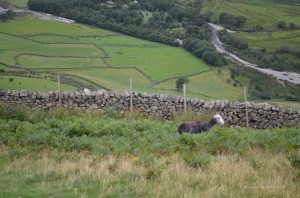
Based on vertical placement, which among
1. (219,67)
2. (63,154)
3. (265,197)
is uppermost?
(265,197)

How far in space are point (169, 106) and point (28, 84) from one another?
9.72 m

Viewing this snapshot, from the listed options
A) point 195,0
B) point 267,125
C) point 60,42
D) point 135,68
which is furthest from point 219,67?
point 195,0

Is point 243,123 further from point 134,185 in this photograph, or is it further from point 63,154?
point 134,185

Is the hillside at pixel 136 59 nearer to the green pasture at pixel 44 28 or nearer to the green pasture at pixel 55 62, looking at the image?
the green pasture at pixel 55 62

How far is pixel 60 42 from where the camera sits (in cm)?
4806

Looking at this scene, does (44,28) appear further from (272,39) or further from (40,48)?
(272,39)

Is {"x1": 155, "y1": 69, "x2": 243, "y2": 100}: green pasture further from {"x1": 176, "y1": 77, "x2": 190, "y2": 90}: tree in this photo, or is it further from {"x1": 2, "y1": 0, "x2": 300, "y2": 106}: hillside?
{"x1": 176, "y1": 77, "x2": 190, "y2": 90}: tree

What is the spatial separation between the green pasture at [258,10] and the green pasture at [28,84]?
197 ft

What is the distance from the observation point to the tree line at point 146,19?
178 feet

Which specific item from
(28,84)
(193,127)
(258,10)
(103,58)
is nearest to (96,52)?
(103,58)

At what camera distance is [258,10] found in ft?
307

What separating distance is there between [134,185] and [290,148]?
494 centimetres

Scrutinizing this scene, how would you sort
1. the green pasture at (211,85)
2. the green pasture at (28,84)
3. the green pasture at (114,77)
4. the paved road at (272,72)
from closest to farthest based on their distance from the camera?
the green pasture at (28,84), the green pasture at (114,77), the green pasture at (211,85), the paved road at (272,72)

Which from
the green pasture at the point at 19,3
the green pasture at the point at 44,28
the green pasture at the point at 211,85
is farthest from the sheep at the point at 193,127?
the green pasture at the point at 19,3
